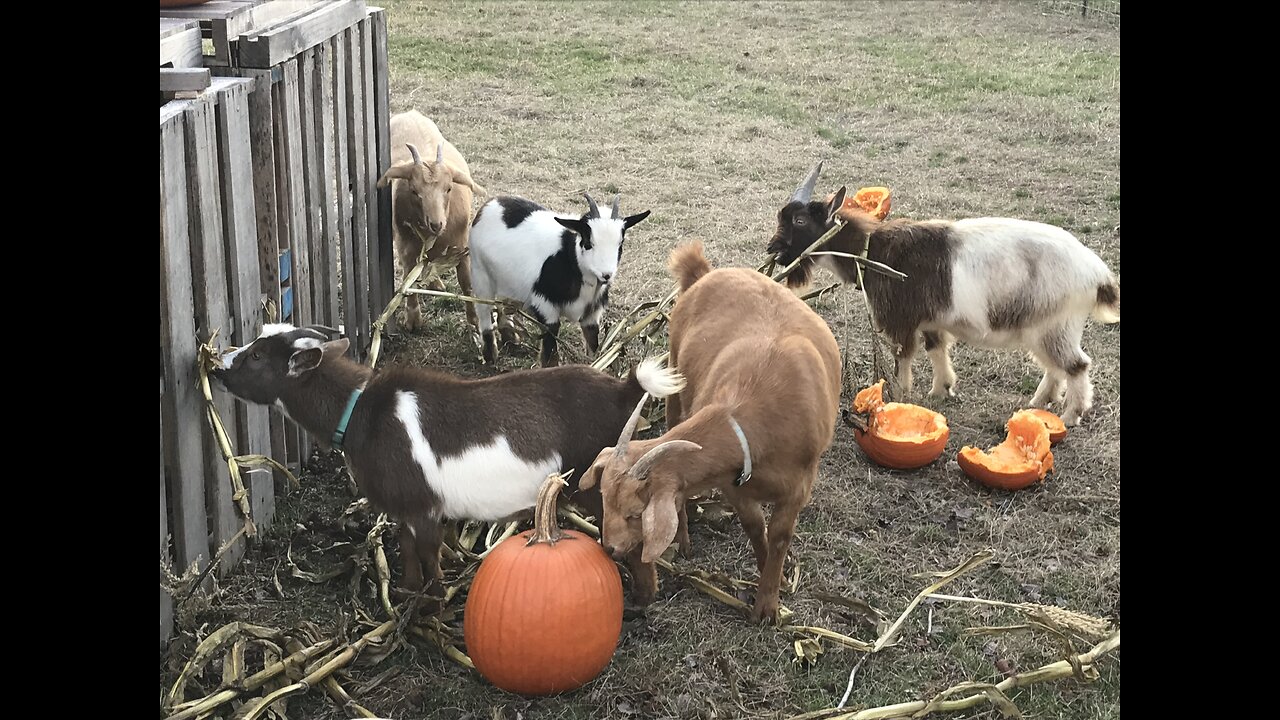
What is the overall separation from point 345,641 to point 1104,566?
358 centimetres

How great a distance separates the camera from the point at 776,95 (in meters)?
15.0

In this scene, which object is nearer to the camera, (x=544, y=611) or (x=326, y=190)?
(x=544, y=611)

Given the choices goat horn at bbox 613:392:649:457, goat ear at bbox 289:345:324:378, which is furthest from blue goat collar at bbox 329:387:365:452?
goat horn at bbox 613:392:649:457

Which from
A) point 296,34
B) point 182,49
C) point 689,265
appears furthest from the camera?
point 689,265

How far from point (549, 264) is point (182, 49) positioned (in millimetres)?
2765

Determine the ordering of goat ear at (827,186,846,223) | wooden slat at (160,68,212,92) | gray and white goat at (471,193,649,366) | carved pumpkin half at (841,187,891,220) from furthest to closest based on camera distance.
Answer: carved pumpkin half at (841,187,891,220) < goat ear at (827,186,846,223) < gray and white goat at (471,193,649,366) < wooden slat at (160,68,212,92)

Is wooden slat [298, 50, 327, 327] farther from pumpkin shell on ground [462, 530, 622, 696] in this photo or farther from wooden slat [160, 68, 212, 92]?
pumpkin shell on ground [462, 530, 622, 696]

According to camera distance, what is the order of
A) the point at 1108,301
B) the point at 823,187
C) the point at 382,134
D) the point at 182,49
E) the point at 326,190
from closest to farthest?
the point at 182,49 < the point at 326,190 < the point at 1108,301 < the point at 382,134 < the point at 823,187

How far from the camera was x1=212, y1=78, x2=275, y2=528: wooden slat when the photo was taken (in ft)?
16.4

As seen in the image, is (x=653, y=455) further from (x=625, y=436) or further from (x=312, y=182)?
(x=312, y=182)

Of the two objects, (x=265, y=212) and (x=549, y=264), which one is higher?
(x=265, y=212)

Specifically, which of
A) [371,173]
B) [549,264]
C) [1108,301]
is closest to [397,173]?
[371,173]

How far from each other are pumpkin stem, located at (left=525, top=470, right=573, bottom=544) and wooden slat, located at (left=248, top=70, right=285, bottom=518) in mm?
1653

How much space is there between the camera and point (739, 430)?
14.9 feet
